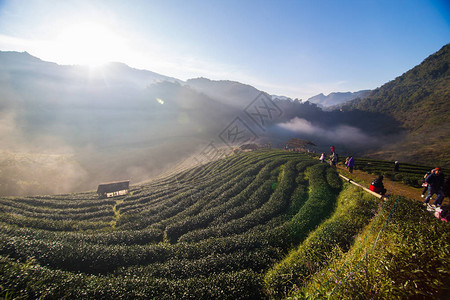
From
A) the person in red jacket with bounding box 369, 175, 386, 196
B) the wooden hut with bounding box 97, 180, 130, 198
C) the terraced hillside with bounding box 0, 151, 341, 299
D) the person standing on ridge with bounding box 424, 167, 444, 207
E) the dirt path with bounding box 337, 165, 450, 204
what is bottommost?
the wooden hut with bounding box 97, 180, 130, 198

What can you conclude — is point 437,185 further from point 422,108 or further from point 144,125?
point 422,108

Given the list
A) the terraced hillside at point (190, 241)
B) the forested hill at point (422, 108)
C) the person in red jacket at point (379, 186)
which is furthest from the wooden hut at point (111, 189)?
the forested hill at point (422, 108)

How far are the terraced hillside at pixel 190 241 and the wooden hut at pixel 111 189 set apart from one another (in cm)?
353

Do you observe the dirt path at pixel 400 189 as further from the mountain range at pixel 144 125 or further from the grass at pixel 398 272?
the mountain range at pixel 144 125

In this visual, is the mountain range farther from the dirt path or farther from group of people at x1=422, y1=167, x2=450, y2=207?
group of people at x1=422, y1=167, x2=450, y2=207

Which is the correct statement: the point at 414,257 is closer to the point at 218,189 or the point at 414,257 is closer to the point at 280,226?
the point at 280,226

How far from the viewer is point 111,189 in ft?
98.3

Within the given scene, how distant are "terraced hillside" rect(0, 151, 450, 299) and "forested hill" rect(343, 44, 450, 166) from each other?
276 feet

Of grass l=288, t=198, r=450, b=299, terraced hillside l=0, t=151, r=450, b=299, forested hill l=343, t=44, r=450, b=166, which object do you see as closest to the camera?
grass l=288, t=198, r=450, b=299

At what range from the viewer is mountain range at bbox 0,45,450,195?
52256mm

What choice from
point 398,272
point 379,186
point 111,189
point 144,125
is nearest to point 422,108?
point 379,186

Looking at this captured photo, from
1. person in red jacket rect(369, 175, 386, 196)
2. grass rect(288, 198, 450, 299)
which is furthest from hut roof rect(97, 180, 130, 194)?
person in red jacket rect(369, 175, 386, 196)

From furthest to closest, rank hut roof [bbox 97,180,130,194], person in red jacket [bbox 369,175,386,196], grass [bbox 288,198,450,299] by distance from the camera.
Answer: hut roof [bbox 97,180,130,194] → person in red jacket [bbox 369,175,386,196] → grass [bbox 288,198,450,299]

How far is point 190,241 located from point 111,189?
23027 millimetres
